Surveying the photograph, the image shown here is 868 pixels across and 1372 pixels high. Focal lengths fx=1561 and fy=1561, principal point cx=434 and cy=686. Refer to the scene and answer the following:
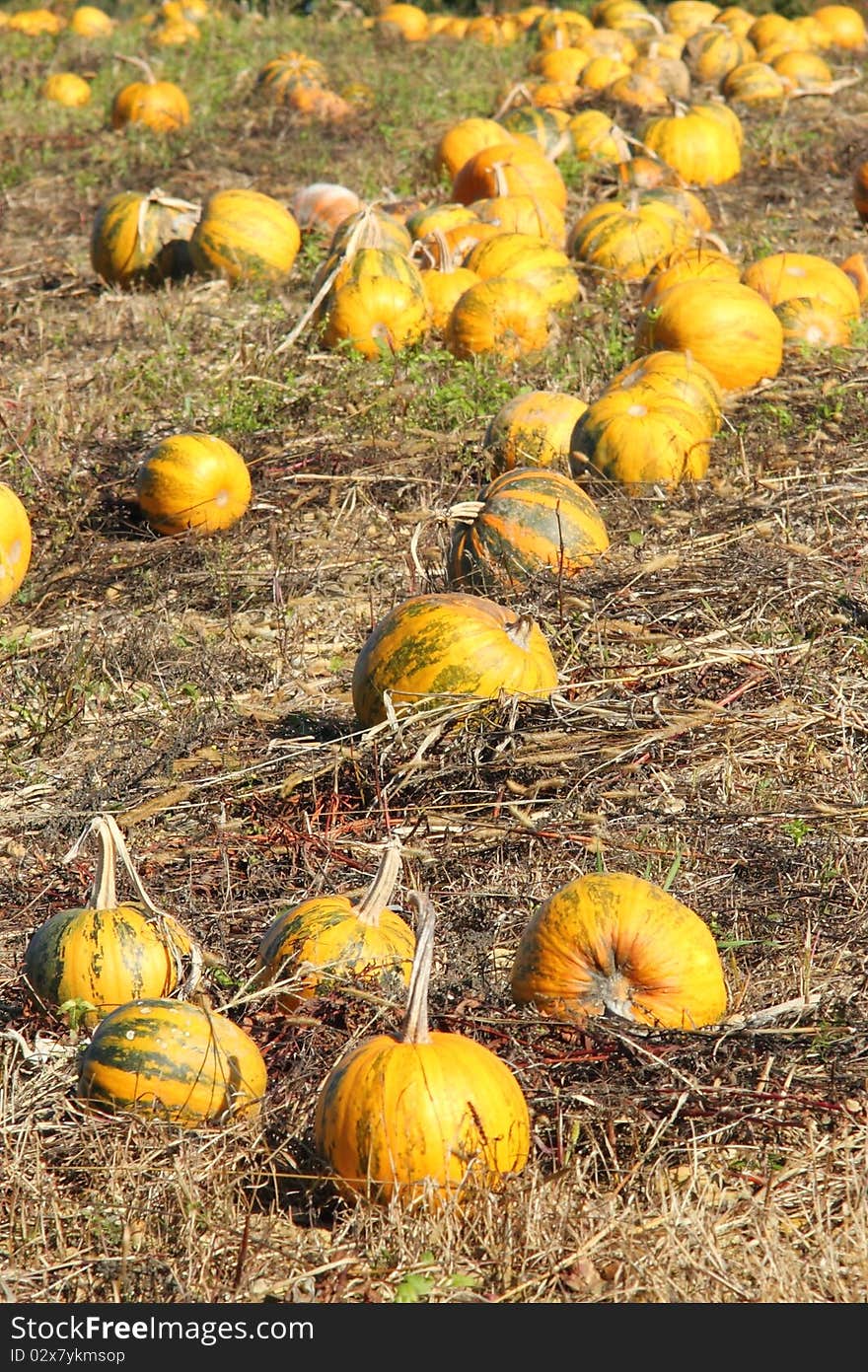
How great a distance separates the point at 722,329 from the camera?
691 cm

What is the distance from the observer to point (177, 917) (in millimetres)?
3805

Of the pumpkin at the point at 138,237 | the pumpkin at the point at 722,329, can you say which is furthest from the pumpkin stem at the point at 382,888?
the pumpkin at the point at 138,237

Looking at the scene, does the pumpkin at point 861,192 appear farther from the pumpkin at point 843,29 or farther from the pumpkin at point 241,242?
the pumpkin at point 843,29

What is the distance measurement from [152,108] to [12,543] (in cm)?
804

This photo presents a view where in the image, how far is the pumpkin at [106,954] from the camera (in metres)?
3.35

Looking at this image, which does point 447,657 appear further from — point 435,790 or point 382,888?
point 382,888

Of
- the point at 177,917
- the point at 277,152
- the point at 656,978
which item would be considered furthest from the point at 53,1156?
the point at 277,152

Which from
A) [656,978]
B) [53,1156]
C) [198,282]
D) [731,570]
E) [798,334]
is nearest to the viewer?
[53,1156]

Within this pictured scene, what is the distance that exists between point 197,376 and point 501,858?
4420 millimetres

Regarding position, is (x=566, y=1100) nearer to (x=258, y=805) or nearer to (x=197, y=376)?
(x=258, y=805)

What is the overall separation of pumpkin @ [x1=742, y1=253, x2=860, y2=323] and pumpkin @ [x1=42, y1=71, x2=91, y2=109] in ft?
28.1

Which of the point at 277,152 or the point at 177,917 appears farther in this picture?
the point at 277,152

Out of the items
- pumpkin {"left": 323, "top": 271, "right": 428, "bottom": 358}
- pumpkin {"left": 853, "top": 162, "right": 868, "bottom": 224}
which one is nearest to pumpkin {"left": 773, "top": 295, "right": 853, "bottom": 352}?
pumpkin {"left": 323, "top": 271, "right": 428, "bottom": 358}

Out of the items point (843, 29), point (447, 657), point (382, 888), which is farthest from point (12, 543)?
point (843, 29)
